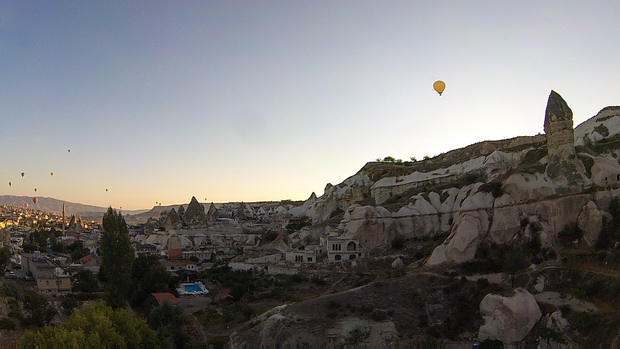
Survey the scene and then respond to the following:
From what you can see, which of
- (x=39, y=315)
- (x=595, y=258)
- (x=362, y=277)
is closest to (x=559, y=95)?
(x=595, y=258)

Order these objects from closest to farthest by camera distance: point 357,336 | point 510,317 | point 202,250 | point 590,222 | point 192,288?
point 510,317, point 357,336, point 590,222, point 192,288, point 202,250

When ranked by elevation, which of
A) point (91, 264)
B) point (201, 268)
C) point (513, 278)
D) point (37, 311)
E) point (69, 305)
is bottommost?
point (69, 305)

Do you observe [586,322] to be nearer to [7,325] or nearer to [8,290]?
[7,325]

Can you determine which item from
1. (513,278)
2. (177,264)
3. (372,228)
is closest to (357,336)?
(513,278)

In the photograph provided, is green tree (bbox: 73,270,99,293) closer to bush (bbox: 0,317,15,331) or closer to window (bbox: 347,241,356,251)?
bush (bbox: 0,317,15,331)

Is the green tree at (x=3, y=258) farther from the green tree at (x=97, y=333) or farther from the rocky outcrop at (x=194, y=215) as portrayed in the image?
the rocky outcrop at (x=194, y=215)

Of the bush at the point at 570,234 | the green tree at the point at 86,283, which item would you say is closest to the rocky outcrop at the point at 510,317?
the bush at the point at 570,234

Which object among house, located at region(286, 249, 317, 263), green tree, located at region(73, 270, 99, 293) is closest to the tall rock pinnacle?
house, located at region(286, 249, 317, 263)

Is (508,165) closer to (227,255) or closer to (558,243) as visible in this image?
(558,243)

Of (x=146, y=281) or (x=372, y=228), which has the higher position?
(x=372, y=228)
